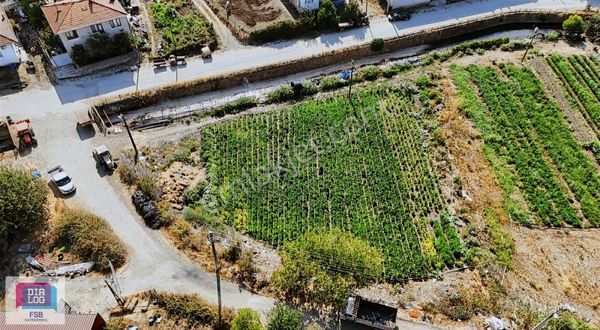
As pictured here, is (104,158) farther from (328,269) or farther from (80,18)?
(328,269)

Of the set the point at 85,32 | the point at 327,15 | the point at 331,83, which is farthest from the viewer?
the point at 327,15

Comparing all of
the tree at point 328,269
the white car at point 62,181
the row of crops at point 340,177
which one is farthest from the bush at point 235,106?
the tree at point 328,269

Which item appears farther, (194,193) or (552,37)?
→ (552,37)

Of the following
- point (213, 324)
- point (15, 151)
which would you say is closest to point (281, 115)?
point (213, 324)

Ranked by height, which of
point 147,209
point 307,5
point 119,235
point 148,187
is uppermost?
point 307,5

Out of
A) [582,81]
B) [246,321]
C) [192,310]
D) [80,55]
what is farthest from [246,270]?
[582,81]

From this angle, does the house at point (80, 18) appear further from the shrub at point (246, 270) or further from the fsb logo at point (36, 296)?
the shrub at point (246, 270)

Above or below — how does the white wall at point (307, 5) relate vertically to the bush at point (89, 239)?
above
